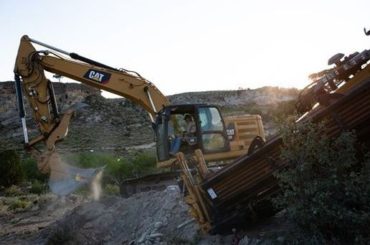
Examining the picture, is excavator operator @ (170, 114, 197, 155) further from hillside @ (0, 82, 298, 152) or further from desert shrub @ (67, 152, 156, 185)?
hillside @ (0, 82, 298, 152)

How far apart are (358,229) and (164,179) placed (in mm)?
10182

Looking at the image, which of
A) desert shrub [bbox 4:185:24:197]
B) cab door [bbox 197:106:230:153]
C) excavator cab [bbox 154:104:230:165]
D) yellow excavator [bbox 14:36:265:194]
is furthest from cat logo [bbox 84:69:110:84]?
desert shrub [bbox 4:185:24:197]

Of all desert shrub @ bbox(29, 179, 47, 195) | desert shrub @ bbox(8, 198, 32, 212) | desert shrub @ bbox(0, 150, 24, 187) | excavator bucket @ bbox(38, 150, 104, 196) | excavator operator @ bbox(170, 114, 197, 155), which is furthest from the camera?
desert shrub @ bbox(0, 150, 24, 187)

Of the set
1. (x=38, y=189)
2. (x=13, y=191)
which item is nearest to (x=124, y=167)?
(x=38, y=189)

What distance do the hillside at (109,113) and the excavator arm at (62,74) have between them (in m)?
20.2

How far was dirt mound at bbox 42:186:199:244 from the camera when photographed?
9336mm

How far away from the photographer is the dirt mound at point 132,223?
9336mm

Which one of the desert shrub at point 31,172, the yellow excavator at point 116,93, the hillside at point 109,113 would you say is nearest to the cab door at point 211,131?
the yellow excavator at point 116,93

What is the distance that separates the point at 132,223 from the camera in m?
11.3

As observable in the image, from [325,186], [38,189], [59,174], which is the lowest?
[38,189]

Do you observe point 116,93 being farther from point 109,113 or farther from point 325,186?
point 109,113

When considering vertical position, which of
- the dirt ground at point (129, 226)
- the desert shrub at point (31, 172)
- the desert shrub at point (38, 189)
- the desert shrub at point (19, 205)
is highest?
the desert shrub at point (31, 172)

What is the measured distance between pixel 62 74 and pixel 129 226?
479 centimetres

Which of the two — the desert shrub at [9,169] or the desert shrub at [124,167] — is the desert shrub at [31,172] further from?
the desert shrub at [124,167]
